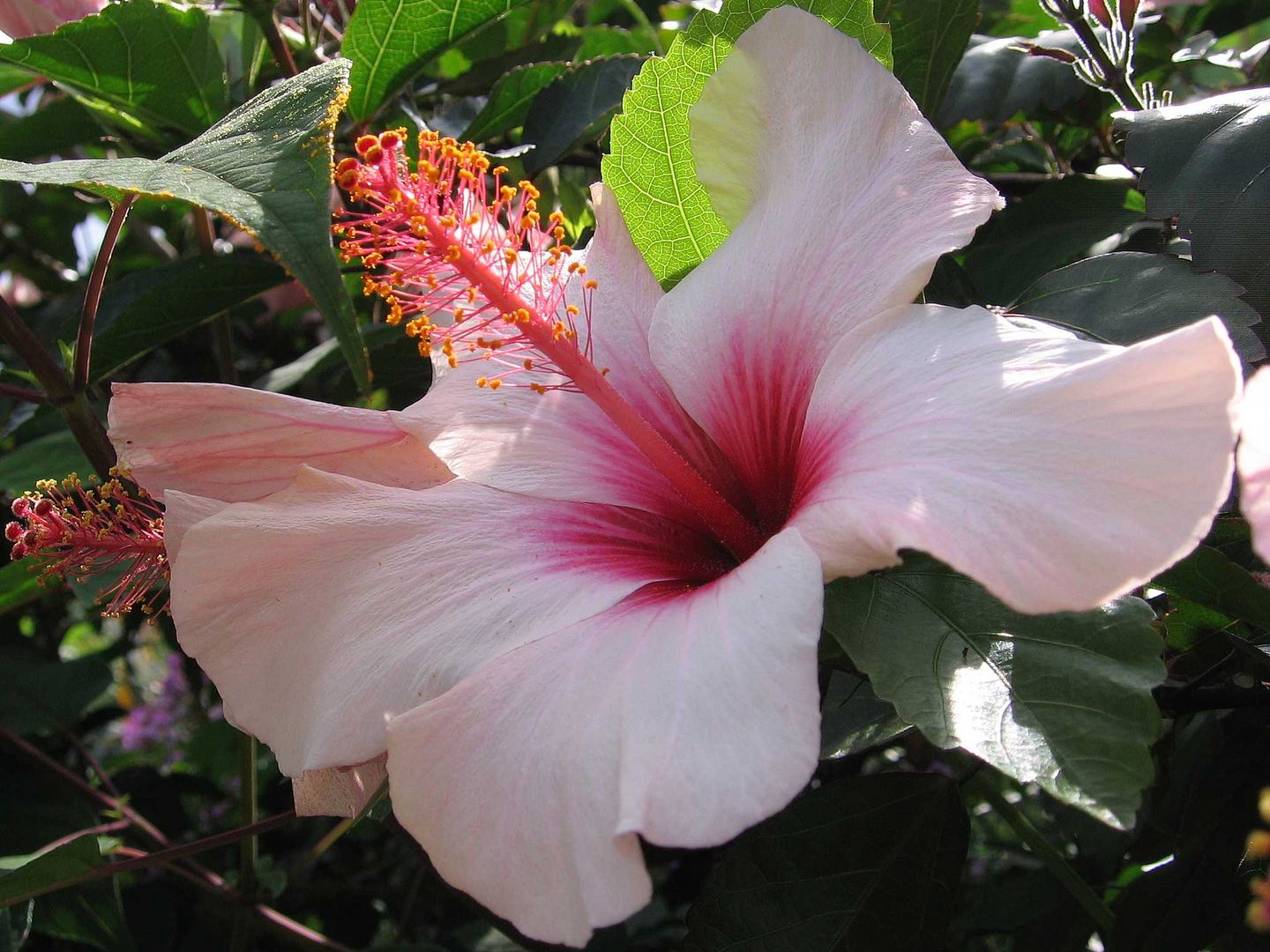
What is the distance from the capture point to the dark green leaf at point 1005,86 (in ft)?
4.05

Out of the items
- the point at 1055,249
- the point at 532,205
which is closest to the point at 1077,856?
the point at 1055,249

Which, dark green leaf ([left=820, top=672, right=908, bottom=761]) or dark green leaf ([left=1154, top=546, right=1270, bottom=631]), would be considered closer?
dark green leaf ([left=1154, top=546, right=1270, bottom=631])

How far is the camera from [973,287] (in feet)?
3.48

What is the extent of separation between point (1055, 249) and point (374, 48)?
795 mm

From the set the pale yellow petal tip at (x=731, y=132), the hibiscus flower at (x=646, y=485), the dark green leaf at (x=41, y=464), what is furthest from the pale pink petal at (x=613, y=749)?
the dark green leaf at (x=41, y=464)

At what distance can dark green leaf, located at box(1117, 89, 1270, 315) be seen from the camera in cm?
90

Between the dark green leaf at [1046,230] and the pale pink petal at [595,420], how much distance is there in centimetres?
42

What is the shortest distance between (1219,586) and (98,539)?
3.02 feet

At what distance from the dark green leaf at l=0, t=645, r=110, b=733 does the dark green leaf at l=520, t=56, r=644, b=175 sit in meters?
1.26

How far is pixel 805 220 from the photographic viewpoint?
0.86 metres

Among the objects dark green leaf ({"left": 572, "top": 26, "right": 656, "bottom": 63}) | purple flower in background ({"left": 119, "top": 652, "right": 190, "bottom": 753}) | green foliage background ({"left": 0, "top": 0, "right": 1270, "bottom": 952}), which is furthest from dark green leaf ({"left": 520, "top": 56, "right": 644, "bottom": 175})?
purple flower in background ({"left": 119, "top": 652, "right": 190, "bottom": 753})

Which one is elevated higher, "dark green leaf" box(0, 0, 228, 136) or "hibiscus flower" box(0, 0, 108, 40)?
"hibiscus flower" box(0, 0, 108, 40)

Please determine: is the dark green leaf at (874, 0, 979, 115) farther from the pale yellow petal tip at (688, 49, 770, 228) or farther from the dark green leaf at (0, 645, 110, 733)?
the dark green leaf at (0, 645, 110, 733)

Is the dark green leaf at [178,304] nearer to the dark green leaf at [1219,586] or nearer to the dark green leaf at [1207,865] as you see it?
the dark green leaf at [1219,586]
